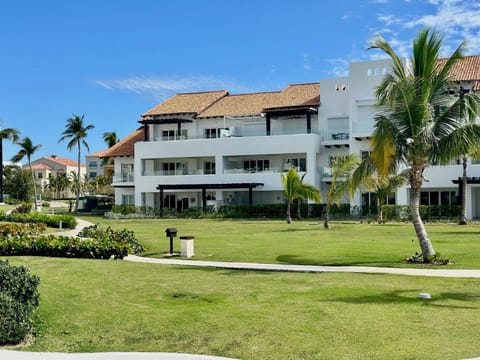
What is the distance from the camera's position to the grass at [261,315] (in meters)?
8.41

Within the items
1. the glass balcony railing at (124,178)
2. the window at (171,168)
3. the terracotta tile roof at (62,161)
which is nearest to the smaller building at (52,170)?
the terracotta tile roof at (62,161)

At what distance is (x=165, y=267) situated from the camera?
1662 centimetres

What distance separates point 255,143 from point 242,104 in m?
6.48

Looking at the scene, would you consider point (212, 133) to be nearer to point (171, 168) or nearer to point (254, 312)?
point (171, 168)

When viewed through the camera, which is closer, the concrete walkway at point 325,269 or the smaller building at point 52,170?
the concrete walkway at point 325,269

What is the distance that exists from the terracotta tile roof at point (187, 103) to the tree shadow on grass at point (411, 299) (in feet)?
151

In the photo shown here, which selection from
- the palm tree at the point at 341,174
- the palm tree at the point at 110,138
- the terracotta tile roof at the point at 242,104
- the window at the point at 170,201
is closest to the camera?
the palm tree at the point at 341,174

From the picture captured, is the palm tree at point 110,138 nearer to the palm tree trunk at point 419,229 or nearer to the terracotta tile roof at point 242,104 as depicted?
the terracotta tile roof at point 242,104

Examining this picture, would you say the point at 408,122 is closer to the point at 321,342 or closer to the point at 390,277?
the point at 390,277

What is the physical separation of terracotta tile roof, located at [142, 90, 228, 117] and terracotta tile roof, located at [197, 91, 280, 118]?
98cm

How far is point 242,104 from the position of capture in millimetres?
56719

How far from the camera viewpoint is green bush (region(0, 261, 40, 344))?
8664 millimetres

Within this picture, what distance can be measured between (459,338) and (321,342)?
2.00 m

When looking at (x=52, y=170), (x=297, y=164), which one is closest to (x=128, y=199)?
(x=297, y=164)
